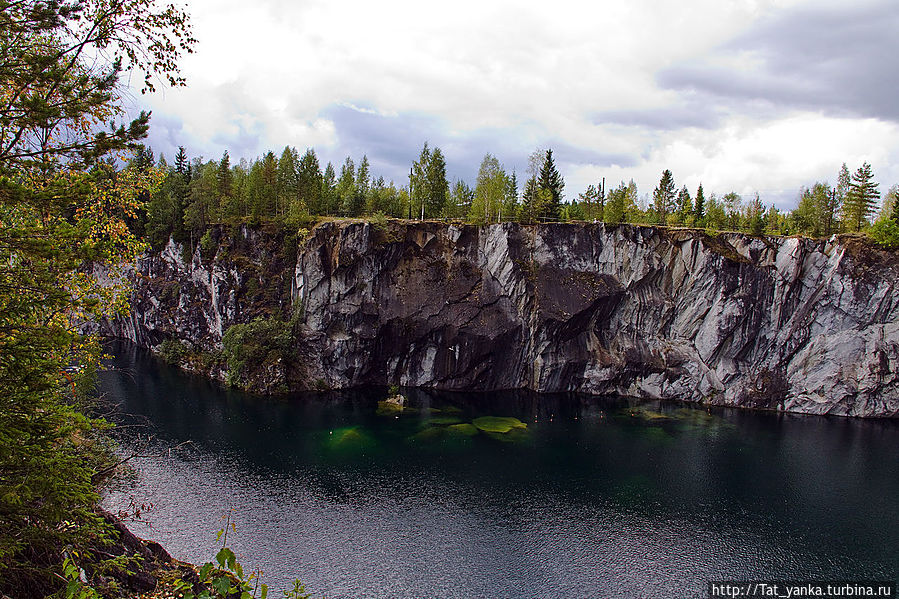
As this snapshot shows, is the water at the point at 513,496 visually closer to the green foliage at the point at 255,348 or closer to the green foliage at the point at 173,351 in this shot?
the green foliage at the point at 255,348

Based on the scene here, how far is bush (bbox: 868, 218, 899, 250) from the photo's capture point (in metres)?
52.6

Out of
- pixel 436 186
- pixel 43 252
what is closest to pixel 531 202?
pixel 436 186

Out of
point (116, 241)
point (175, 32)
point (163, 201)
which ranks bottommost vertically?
point (116, 241)

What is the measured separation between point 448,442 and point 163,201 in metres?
53.5

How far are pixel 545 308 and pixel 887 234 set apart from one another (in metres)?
35.6

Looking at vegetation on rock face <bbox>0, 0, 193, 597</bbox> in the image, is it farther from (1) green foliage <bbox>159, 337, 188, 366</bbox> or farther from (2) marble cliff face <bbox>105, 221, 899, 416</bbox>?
(1) green foliage <bbox>159, 337, 188, 366</bbox>

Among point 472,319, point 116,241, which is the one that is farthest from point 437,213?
point 116,241

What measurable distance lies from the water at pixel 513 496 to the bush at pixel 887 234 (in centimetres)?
1829

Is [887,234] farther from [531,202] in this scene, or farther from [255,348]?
[255,348]

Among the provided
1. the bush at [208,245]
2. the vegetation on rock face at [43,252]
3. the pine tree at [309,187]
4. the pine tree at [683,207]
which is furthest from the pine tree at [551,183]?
the vegetation on rock face at [43,252]

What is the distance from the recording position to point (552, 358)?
60719 mm

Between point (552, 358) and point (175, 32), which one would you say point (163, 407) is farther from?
point (175, 32)

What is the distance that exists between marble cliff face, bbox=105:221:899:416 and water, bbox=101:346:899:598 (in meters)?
7.34

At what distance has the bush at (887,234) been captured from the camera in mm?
52625
